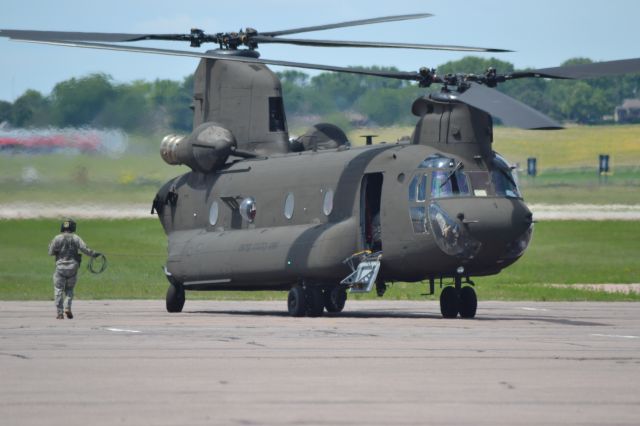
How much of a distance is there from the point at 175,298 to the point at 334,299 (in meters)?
Result: 4.18

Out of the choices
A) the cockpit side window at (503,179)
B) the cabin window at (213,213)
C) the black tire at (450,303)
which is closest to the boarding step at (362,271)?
the black tire at (450,303)

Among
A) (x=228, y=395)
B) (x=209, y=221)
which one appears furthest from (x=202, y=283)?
(x=228, y=395)

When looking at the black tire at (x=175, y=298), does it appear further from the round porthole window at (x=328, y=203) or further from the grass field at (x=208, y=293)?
the grass field at (x=208, y=293)

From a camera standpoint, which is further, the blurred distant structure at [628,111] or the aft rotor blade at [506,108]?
the blurred distant structure at [628,111]

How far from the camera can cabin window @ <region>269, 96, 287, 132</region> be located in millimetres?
31109

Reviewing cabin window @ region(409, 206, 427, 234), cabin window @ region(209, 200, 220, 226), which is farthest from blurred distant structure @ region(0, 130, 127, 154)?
cabin window @ region(409, 206, 427, 234)

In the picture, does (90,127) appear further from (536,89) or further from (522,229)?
(536,89)

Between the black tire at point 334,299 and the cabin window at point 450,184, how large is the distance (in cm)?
392

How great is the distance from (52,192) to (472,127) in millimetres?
17988

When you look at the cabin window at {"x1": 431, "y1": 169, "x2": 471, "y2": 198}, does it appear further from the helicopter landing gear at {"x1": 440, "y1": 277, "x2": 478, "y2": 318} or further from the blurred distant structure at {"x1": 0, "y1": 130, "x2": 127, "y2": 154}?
the blurred distant structure at {"x1": 0, "y1": 130, "x2": 127, "y2": 154}

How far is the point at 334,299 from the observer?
2767cm

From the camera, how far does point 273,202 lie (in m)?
28.1

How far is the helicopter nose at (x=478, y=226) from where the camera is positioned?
23.9 m

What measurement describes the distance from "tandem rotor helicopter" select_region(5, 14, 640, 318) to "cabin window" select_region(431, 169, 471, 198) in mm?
24
